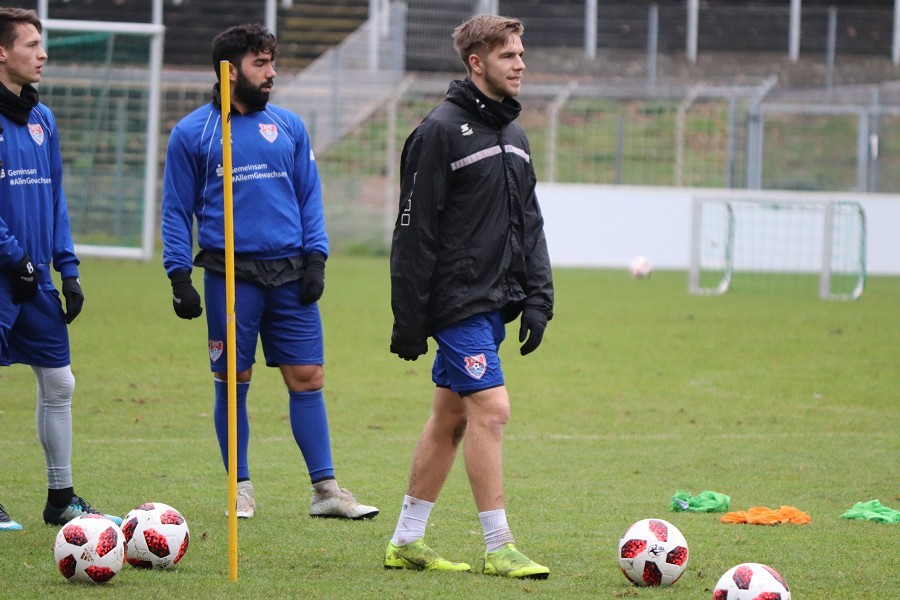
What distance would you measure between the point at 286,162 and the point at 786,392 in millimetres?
5587

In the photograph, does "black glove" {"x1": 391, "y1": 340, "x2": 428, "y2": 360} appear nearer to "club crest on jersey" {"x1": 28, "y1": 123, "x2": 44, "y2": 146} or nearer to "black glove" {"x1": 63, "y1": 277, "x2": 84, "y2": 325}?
"black glove" {"x1": 63, "y1": 277, "x2": 84, "y2": 325}

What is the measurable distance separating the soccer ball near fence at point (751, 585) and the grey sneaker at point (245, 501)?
2.42 meters

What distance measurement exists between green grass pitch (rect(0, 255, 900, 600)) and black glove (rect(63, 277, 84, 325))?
0.92 m

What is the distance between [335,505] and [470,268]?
5.14 feet

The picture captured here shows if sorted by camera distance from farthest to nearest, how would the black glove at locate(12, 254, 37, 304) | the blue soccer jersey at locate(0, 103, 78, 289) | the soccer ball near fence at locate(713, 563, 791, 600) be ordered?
the blue soccer jersey at locate(0, 103, 78, 289), the black glove at locate(12, 254, 37, 304), the soccer ball near fence at locate(713, 563, 791, 600)

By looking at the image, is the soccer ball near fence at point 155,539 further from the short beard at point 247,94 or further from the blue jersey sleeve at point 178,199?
the short beard at point 247,94

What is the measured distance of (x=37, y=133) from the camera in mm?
5738

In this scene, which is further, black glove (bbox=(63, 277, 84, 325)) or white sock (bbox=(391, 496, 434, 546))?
black glove (bbox=(63, 277, 84, 325))

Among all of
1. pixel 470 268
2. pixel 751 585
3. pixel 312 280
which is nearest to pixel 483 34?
pixel 470 268

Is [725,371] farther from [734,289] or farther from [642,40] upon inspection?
[642,40]

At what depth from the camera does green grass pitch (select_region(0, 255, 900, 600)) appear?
16.5 ft

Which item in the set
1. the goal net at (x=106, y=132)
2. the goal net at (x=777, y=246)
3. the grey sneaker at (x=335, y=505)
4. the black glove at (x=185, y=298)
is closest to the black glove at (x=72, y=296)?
the black glove at (x=185, y=298)

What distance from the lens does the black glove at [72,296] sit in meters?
5.71

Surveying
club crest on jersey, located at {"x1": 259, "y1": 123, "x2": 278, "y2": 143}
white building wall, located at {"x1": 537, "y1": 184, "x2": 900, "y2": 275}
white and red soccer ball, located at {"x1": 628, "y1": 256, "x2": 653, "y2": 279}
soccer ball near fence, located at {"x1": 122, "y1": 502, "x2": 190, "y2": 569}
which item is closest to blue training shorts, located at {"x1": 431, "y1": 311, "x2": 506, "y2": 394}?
soccer ball near fence, located at {"x1": 122, "y1": 502, "x2": 190, "y2": 569}
